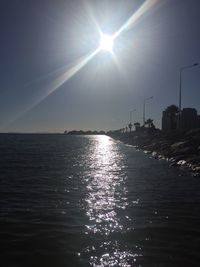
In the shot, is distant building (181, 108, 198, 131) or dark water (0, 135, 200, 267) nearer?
dark water (0, 135, 200, 267)

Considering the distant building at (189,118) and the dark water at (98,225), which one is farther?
the distant building at (189,118)

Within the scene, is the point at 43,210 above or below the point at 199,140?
below

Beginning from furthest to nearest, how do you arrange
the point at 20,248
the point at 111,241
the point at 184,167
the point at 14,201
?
1. the point at 184,167
2. the point at 14,201
3. the point at 111,241
4. the point at 20,248

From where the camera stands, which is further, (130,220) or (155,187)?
(155,187)

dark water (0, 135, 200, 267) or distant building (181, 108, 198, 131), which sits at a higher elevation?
distant building (181, 108, 198, 131)

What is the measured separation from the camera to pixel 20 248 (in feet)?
45.2

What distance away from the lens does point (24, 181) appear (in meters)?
31.8

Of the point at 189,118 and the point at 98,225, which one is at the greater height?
the point at 189,118

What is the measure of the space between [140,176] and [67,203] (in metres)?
17.0

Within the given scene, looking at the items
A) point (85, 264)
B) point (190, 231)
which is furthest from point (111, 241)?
point (190, 231)

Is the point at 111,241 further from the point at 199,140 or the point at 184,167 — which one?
the point at 199,140

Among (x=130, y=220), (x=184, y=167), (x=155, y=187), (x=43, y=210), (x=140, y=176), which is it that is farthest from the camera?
(x=184, y=167)

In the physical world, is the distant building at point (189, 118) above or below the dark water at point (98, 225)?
above

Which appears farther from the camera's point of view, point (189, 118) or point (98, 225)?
point (189, 118)
